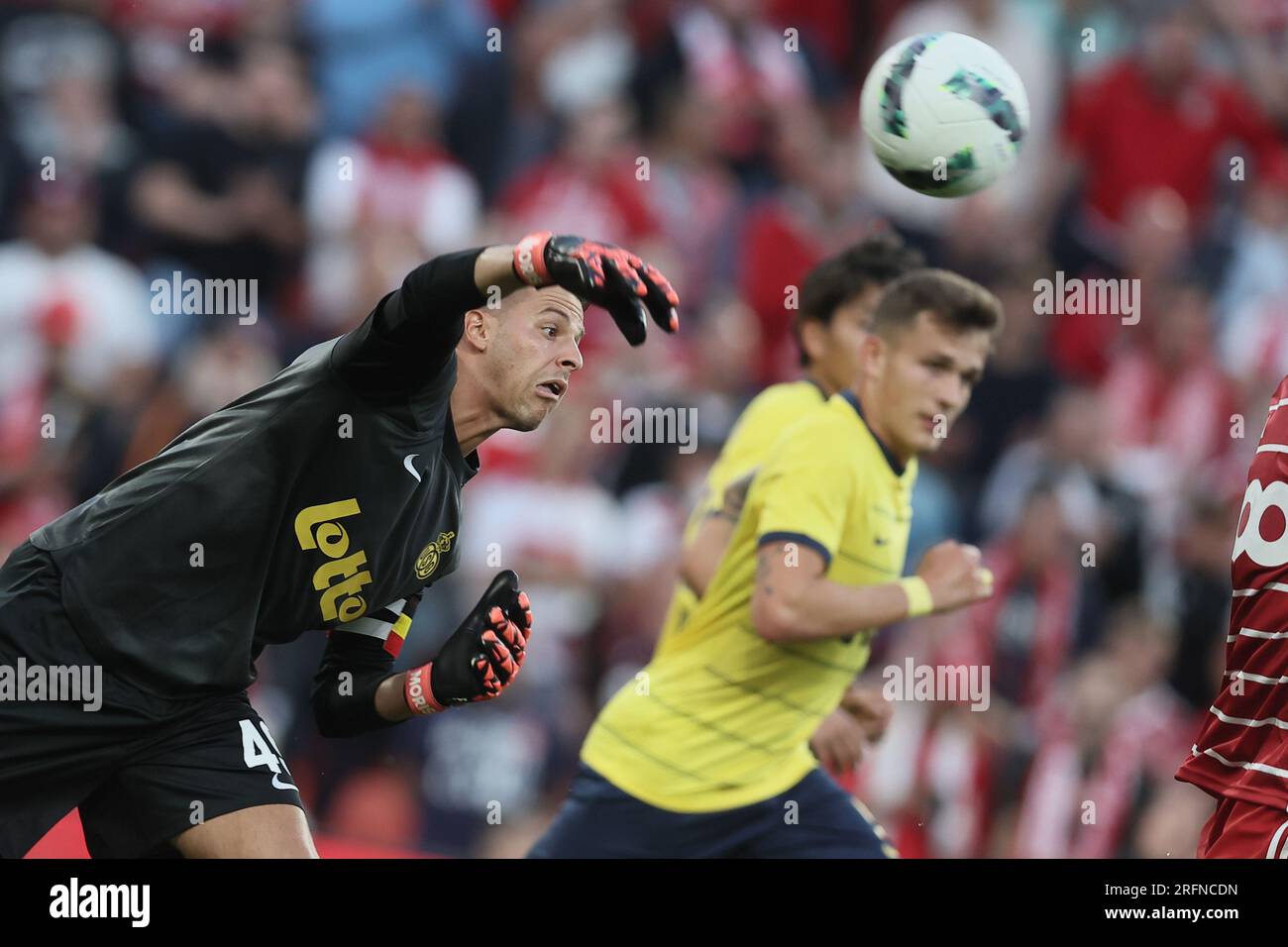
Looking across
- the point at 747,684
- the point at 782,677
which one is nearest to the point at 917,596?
the point at 782,677

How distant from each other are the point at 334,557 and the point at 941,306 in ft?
7.27

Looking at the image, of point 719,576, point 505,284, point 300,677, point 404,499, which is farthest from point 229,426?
point 300,677

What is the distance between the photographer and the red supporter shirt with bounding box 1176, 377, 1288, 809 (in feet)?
13.9

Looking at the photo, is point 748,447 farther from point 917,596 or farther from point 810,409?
point 917,596

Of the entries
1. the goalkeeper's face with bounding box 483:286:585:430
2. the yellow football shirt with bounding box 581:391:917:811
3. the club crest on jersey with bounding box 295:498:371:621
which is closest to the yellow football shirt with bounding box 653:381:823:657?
the yellow football shirt with bounding box 581:391:917:811

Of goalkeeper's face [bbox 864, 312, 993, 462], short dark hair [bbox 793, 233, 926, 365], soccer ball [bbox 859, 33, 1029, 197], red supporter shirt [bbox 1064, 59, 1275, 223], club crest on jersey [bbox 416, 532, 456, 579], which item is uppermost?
red supporter shirt [bbox 1064, 59, 1275, 223]

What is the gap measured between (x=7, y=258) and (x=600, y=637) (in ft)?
11.4

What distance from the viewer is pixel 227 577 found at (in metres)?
4.67

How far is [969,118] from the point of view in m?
5.85

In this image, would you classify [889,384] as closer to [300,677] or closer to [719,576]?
[719,576]

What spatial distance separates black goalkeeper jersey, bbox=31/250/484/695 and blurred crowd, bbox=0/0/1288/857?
3.64 metres

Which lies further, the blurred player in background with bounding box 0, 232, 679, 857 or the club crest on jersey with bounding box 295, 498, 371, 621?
the club crest on jersey with bounding box 295, 498, 371, 621

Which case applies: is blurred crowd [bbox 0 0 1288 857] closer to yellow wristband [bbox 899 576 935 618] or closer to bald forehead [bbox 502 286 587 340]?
yellow wristband [bbox 899 576 935 618]

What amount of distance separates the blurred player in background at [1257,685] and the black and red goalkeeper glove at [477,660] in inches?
70.5
